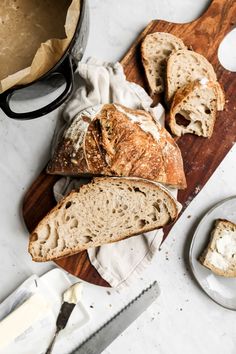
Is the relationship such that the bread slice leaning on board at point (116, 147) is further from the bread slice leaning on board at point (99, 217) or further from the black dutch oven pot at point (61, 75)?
the black dutch oven pot at point (61, 75)

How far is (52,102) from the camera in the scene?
133 centimetres

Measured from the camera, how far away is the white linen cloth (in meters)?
1.61

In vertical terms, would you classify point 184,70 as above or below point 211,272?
above

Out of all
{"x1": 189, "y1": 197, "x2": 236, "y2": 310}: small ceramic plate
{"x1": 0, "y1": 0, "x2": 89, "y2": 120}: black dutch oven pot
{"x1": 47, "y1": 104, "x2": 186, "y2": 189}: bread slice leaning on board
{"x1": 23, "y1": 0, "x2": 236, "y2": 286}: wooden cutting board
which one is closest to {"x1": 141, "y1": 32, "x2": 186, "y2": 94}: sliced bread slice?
{"x1": 23, "y1": 0, "x2": 236, "y2": 286}: wooden cutting board

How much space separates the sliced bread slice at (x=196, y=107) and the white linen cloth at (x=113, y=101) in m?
0.06

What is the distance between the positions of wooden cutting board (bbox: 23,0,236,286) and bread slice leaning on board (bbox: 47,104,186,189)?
0.39 ft

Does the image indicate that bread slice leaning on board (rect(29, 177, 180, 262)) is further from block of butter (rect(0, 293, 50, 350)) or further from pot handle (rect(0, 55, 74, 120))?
pot handle (rect(0, 55, 74, 120))

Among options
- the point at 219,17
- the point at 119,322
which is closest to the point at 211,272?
the point at 119,322

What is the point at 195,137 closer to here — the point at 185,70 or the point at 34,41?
the point at 185,70

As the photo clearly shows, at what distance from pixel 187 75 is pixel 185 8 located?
24cm

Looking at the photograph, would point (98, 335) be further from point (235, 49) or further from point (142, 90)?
point (235, 49)

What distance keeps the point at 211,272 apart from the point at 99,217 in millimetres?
403

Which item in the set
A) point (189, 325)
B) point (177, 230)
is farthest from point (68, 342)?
point (177, 230)

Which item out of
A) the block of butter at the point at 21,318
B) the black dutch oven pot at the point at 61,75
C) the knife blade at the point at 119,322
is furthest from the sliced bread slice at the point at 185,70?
the block of butter at the point at 21,318
